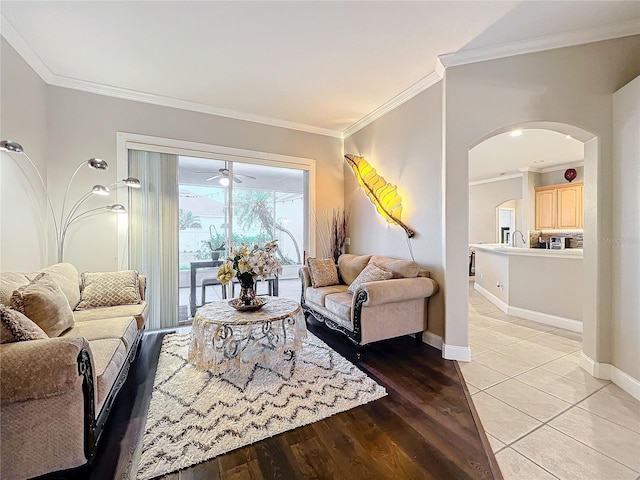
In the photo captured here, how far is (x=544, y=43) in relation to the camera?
2594mm

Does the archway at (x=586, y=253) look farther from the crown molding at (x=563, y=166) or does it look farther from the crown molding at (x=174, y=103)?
the crown molding at (x=563, y=166)

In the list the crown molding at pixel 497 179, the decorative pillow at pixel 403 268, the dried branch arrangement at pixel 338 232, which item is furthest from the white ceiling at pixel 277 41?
the crown molding at pixel 497 179

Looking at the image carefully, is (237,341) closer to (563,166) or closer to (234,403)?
(234,403)

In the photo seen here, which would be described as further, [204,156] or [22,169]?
[204,156]

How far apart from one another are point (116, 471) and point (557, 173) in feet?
29.1

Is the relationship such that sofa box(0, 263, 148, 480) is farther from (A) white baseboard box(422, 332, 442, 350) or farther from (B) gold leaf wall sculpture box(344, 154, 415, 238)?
(B) gold leaf wall sculpture box(344, 154, 415, 238)

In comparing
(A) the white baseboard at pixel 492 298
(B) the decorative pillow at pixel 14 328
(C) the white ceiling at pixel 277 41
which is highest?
(C) the white ceiling at pixel 277 41

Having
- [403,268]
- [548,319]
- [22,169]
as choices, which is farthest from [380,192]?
[22,169]

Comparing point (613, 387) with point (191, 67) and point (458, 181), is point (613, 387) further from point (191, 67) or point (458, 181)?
point (191, 67)

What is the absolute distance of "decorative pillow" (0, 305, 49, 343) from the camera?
139cm

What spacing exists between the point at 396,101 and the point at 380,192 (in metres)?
1.22

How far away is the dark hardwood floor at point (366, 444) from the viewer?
1.50 metres

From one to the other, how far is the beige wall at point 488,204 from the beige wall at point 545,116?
17.6 ft

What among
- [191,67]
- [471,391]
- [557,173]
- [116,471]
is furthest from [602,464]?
[557,173]
